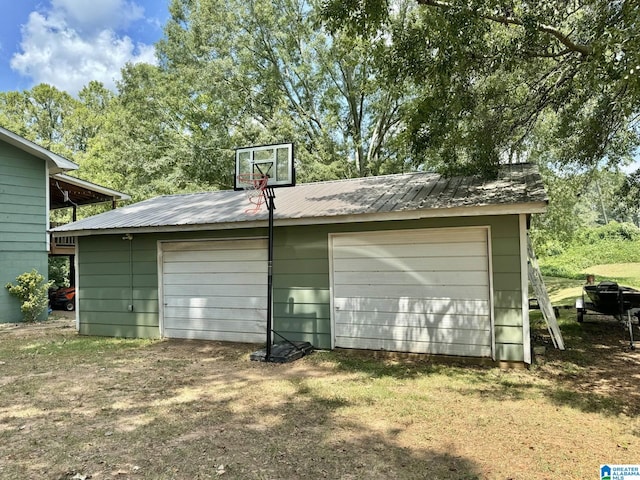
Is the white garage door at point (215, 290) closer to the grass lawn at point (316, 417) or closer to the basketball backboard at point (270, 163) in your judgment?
the grass lawn at point (316, 417)

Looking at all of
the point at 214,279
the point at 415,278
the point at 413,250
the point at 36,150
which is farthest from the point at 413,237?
the point at 36,150

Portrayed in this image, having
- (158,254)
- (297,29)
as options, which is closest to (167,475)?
(158,254)

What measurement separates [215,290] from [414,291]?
3539 mm

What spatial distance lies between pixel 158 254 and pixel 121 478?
5419 millimetres

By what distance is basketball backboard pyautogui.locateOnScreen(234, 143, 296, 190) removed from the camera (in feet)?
21.0

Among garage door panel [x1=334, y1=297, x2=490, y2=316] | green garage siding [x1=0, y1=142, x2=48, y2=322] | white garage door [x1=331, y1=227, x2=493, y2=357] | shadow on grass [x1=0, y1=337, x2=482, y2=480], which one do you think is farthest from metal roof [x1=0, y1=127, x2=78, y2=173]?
garage door panel [x1=334, y1=297, x2=490, y2=316]

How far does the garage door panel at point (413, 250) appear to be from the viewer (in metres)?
5.86

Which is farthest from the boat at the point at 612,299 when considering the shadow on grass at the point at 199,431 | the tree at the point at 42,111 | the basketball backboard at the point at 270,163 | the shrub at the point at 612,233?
the tree at the point at 42,111

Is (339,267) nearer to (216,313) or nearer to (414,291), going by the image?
(414,291)

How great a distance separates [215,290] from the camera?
7.62m

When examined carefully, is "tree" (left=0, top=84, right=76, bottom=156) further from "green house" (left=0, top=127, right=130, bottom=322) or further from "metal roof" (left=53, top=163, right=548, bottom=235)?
"metal roof" (left=53, top=163, right=548, bottom=235)

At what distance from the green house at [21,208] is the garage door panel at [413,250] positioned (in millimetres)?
8778

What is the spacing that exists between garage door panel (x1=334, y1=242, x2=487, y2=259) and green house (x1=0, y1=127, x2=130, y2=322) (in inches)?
346

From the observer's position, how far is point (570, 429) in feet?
11.8
